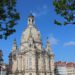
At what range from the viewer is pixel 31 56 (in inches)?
3007

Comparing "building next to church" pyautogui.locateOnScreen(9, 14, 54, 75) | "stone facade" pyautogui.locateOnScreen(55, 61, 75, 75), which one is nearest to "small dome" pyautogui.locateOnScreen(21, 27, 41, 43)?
"building next to church" pyautogui.locateOnScreen(9, 14, 54, 75)

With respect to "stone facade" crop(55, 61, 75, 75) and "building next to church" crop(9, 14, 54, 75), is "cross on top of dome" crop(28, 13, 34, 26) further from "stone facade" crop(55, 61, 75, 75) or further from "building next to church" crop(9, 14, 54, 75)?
"stone facade" crop(55, 61, 75, 75)

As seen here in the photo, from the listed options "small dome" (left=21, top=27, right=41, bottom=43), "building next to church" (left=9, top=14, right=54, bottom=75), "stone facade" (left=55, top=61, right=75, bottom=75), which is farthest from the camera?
"stone facade" (left=55, top=61, right=75, bottom=75)

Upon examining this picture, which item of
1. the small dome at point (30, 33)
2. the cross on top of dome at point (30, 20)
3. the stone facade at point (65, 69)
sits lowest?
the stone facade at point (65, 69)

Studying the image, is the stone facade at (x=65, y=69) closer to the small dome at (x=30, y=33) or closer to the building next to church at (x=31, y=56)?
the building next to church at (x=31, y=56)

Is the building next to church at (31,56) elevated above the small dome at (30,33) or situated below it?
below

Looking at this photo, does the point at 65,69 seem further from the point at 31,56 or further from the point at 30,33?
the point at 30,33

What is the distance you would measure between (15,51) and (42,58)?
6.86 m

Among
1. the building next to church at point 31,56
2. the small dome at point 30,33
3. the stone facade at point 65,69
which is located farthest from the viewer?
the stone facade at point 65,69

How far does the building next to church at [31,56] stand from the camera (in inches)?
3000

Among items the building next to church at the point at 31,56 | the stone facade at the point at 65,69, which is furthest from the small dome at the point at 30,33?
the stone facade at the point at 65,69

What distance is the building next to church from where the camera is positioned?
76188 mm

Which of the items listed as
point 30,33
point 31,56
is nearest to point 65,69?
point 31,56

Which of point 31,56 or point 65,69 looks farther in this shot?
point 65,69
